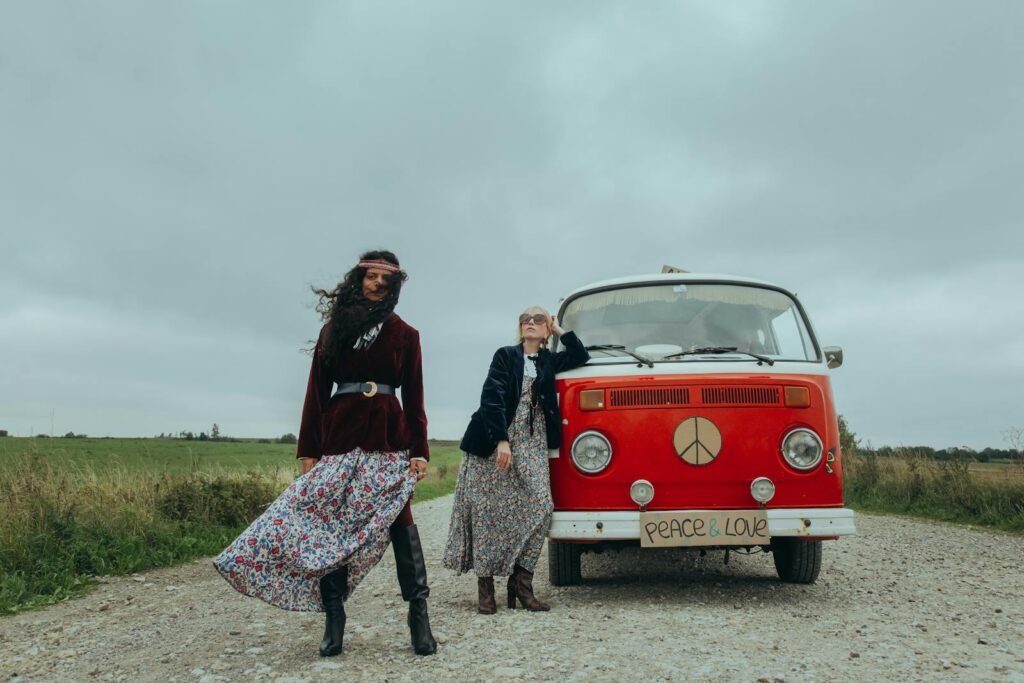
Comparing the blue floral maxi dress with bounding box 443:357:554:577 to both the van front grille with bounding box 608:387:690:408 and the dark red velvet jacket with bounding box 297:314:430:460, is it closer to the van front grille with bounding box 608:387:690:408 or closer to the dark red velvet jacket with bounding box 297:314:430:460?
the van front grille with bounding box 608:387:690:408

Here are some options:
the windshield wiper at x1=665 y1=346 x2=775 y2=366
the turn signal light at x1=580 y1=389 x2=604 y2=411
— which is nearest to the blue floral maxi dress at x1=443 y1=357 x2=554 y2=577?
the turn signal light at x1=580 y1=389 x2=604 y2=411

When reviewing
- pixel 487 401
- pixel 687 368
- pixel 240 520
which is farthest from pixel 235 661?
pixel 240 520

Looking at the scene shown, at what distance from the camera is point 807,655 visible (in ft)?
13.2

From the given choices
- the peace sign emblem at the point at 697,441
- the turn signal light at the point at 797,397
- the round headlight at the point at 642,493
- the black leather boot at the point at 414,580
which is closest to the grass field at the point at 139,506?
the black leather boot at the point at 414,580

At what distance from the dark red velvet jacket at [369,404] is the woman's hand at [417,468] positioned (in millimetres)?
39

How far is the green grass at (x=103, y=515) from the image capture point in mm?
7055

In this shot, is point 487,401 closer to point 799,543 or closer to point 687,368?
point 687,368

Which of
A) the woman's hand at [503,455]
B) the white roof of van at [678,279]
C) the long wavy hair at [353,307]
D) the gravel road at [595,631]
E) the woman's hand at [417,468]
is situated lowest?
the gravel road at [595,631]

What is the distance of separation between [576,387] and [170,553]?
16.6 feet

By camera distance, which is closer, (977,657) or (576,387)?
(977,657)

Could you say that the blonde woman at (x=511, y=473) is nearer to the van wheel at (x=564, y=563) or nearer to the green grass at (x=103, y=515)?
the van wheel at (x=564, y=563)

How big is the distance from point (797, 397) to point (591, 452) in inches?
54.0

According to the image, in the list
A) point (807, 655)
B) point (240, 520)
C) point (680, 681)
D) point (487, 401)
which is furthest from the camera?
point (240, 520)

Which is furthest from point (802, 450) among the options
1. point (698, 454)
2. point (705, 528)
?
point (705, 528)
